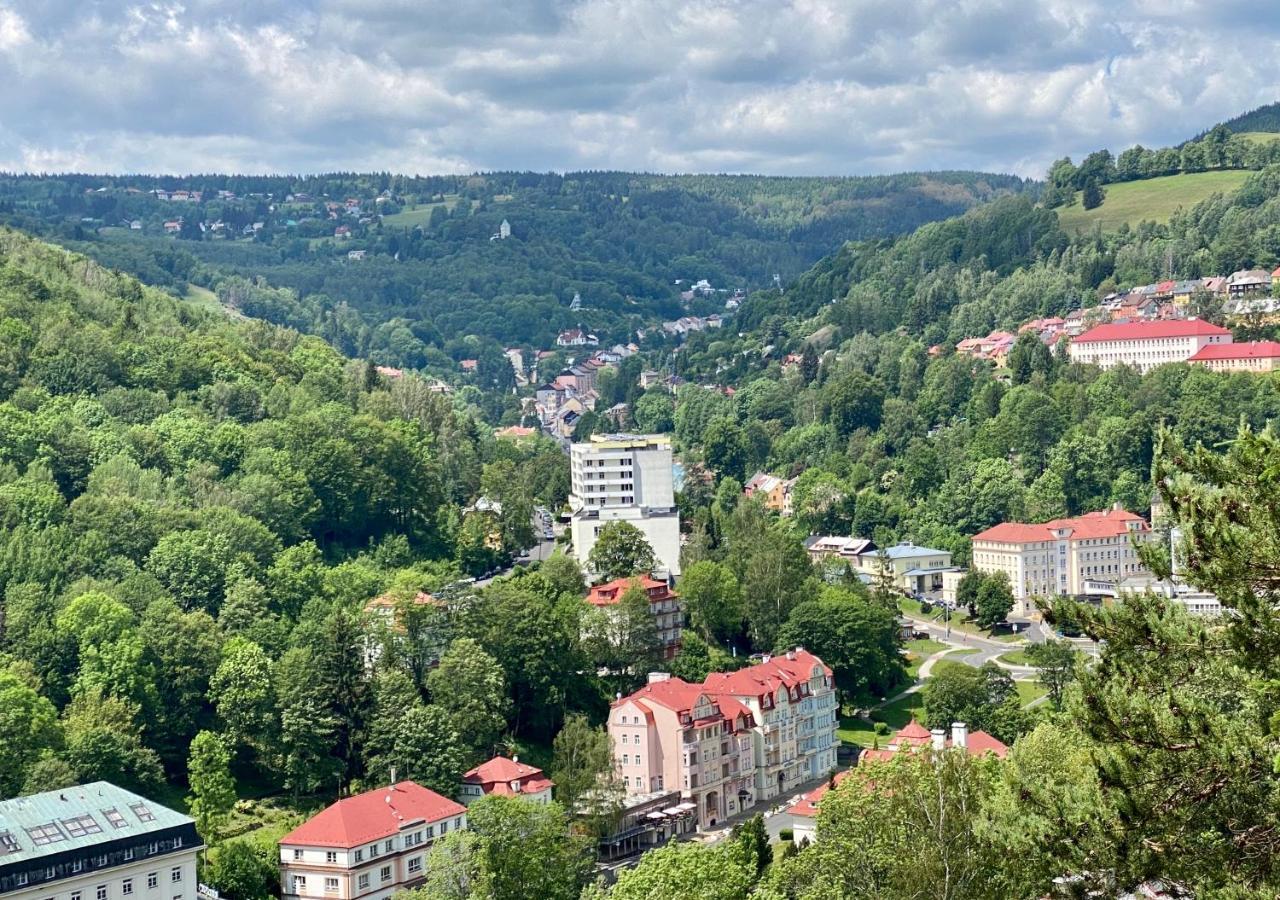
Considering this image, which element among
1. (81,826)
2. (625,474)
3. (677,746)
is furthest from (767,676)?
(81,826)

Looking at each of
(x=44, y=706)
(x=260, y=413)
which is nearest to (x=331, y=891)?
(x=44, y=706)

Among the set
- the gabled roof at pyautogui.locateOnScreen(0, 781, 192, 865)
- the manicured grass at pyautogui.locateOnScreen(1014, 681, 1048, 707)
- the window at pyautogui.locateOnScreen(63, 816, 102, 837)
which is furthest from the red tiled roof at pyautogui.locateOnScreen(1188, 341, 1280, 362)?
the window at pyautogui.locateOnScreen(63, 816, 102, 837)

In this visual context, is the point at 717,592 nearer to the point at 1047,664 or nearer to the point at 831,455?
the point at 1047,664

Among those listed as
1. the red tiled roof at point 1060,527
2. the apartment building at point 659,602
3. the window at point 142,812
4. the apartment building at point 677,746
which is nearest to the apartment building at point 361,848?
the window at point 142,812

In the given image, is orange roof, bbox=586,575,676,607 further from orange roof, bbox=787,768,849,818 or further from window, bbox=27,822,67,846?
window, bbox=27,822,67,846

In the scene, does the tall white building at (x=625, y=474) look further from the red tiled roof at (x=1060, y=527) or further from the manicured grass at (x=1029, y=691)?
the manicured grass at (x=1029, y=691)
